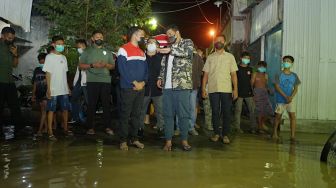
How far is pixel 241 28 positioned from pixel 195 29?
49.1ft

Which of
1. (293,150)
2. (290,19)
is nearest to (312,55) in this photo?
(290,19)

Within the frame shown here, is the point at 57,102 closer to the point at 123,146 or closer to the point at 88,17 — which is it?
the point at 123,146

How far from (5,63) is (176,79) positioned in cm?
339

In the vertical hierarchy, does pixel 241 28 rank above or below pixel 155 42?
above

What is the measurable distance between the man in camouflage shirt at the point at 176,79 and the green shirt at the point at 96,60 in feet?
5.31

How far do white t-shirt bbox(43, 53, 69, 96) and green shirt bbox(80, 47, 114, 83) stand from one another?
17.4 inches

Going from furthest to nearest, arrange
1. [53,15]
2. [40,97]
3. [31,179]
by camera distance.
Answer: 1. [53,15]
2. [40,97]
3. [31,179]

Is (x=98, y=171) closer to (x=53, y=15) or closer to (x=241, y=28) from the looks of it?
(x=53, y=15)

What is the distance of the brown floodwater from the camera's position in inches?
175

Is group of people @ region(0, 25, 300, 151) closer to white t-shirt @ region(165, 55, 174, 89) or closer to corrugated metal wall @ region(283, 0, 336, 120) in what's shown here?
white t-shirt @ region(165, 55, 174, 89)

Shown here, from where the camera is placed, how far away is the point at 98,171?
15.8 ft

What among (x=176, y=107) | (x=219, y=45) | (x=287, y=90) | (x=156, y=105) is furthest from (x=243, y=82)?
(x=176, y=107)

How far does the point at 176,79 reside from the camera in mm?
6312

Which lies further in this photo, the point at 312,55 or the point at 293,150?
the point at 312,55
